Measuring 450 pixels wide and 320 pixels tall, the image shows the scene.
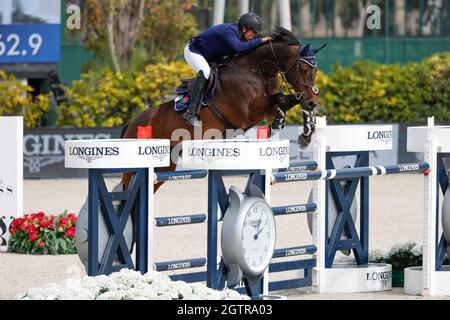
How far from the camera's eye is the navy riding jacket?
10.4 metres

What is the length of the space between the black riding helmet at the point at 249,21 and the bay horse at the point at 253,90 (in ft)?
0.58

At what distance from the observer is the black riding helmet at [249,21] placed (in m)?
10.4

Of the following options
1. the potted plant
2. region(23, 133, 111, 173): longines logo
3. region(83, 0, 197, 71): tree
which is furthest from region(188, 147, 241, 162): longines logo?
region(83, 0, 197, 71): tree

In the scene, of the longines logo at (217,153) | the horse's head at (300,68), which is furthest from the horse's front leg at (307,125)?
the longines logo at (217,153)

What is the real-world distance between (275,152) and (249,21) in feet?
11.1

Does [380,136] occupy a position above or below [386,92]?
below

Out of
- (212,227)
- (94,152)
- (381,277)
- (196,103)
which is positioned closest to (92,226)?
(94,152)

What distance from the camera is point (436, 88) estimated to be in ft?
76.8

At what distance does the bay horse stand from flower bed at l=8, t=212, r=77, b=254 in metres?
1.35

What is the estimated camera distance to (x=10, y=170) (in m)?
11.5

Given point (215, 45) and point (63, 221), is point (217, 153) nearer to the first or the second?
point (215, 45)

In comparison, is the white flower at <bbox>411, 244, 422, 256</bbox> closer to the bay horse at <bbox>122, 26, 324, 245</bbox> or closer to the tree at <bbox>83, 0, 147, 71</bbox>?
the bay horse at <bbox>122, 26, 324, 245</bbox>

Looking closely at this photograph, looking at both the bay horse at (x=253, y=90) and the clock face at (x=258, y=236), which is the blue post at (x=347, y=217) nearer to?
the bay horse at (x=253, y=90)
